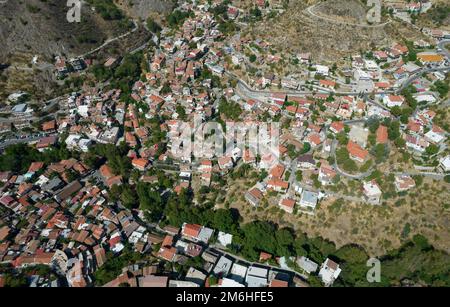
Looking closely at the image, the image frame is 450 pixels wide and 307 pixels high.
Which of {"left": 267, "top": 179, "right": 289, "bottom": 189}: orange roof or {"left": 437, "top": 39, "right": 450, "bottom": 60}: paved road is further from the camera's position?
{"left": 437, "top": 39, "right": 450, "bottom": 60}: paved road

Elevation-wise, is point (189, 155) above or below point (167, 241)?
above

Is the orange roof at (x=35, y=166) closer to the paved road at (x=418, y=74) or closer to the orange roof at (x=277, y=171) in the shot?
the orange roof at (x=277, y=171)

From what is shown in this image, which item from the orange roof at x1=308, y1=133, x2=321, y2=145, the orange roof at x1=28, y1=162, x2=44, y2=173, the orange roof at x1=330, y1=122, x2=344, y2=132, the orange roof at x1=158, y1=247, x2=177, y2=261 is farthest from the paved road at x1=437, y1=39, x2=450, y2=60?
the orange roof at x1=28, y1=162, x2=44, y2=173

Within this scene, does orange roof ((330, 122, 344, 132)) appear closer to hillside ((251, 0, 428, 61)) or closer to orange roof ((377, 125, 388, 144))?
orange roof ((377, 125, 388, 144))

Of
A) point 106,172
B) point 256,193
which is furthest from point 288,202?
Answer: point 106,172

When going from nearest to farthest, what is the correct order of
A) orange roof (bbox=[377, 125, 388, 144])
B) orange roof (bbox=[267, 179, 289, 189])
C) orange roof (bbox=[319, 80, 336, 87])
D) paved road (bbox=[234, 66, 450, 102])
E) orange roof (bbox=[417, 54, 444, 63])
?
orange roof (bbox=[267, 179, 289, 189]) < orange roof (bbox=[377, 125, 388, 144]) < paved road (bbox=[234, 66, 450, 102]) < orange roof (bbox=[319, 80, 336, 87]) < orange roof (bbox=[417, 54, 444, 63])

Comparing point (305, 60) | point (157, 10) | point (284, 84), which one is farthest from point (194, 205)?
point (157, 10)

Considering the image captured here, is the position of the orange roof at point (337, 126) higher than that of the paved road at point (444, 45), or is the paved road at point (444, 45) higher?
the paved road at point (444, 45)

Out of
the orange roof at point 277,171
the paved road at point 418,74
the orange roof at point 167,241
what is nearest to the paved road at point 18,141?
the orange roof at point 167,241

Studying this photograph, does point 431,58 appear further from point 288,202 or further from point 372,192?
point 288,202

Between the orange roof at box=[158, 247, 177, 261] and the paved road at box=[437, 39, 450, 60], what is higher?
the paved road at box=[437, 39, 450, 60]

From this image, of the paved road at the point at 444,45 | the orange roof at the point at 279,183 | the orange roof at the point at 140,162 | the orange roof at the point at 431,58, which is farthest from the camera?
the paved road at the point at 444,45
